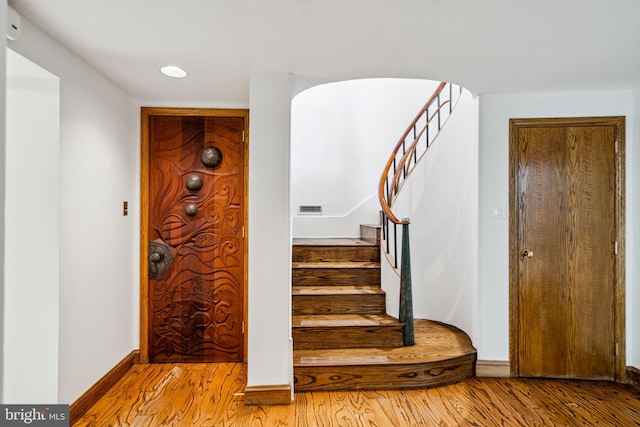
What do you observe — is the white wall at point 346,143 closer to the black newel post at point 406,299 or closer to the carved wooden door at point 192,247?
the carved wooden door at point 192,247

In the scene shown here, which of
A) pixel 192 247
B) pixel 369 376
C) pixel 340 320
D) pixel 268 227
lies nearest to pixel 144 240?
pixel 192 247

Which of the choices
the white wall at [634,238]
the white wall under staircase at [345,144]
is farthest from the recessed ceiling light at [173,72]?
the white wall at [634,238]

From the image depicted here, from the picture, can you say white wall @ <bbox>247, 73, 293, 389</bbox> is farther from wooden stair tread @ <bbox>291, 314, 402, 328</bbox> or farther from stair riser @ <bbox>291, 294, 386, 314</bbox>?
stair riser @ <bbox>291, 294, 386, 314</bbox>

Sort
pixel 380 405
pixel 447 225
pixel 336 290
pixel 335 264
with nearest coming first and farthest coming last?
pixel 380 405
pixel 336 290
pixel 447 225
pixel 335 264

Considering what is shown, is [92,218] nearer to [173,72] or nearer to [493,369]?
[173,72]

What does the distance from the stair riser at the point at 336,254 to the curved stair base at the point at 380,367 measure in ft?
3.65

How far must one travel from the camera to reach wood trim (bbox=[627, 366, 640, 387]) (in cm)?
279

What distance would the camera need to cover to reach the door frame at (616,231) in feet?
9.33

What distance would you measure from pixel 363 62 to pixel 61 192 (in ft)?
6.33

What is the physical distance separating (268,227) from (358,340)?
118 cm

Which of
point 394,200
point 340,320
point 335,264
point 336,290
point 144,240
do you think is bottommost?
point 340,320

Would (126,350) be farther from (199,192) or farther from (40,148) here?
(40,148)

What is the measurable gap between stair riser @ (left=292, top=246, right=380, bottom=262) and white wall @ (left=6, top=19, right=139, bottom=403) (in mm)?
1540

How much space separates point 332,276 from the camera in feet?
11.6
